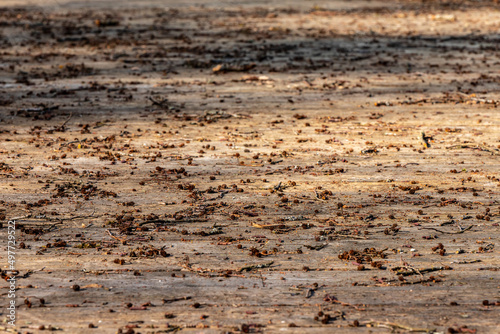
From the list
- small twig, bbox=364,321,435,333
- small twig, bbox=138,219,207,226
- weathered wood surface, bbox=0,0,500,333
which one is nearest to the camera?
small twig, bbox=364,321,435,333

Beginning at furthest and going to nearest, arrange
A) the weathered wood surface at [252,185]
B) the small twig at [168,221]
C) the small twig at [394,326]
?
1. the small twig at [168,221]
2. the weathered wood surface at [252,185]
3. the small twig at [394,326]

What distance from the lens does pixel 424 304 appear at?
462 centimetres

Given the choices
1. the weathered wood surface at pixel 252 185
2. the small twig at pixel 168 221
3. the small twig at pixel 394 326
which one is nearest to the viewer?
the small twig at pixel 394 326

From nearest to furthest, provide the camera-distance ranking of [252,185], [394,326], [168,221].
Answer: [394,326], [168,221], [252,185]

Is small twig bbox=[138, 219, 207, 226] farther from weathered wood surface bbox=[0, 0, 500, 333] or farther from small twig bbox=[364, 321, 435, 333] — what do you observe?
small twig bbox=[364, 321, 435, 333]

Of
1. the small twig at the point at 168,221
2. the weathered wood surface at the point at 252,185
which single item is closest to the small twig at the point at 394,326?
the weathered wood surface at the point at 252,185

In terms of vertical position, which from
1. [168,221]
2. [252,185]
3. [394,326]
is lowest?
[394,326]

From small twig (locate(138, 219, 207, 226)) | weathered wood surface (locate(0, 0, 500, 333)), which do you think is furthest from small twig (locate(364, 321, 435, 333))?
small twig (locate(138, 219, 207, 226))

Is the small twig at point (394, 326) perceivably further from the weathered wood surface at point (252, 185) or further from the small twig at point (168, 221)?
the small twig at point (168, 221)

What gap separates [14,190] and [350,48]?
967 cm

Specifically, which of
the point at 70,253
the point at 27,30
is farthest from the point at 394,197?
the point at 27,30

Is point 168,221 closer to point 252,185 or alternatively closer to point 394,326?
point 252,185

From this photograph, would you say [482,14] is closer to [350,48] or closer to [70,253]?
[350,48]

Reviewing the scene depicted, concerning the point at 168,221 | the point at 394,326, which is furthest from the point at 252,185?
the point at 394,326
